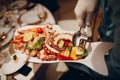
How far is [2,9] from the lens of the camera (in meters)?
1.44

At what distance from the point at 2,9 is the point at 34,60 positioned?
0.70 m

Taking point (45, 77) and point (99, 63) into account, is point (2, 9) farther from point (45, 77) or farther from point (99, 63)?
point (99, 63)

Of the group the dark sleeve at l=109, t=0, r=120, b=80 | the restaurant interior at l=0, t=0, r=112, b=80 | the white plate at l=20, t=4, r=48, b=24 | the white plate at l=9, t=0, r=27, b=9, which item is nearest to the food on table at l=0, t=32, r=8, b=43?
the restaurant interior at l=0, t=0, r=112, b=80

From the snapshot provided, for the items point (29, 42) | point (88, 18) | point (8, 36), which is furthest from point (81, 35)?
point (8, 36)

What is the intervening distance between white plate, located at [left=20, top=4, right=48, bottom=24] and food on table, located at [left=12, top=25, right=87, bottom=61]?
28 cm

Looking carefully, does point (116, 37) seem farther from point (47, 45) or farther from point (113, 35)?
point (47, 45)

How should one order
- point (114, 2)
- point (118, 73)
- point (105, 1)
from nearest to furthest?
point (114, 2)
point (118, 73)
point (105, 1)

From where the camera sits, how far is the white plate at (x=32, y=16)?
1.32 metres

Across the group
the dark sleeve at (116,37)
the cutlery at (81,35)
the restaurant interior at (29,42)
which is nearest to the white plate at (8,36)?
the restaurant interior at (29,42)

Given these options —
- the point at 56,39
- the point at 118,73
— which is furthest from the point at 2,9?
the point at 118,73

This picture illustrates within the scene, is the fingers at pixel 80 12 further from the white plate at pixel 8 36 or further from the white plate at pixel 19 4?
the white plate at pixel 19 4

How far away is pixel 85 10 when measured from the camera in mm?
804

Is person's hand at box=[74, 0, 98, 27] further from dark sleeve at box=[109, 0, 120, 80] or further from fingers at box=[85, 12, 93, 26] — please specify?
dark sleeve at box=[109, 0, 120, 80]

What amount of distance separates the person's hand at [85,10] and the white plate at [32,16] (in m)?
0.51
